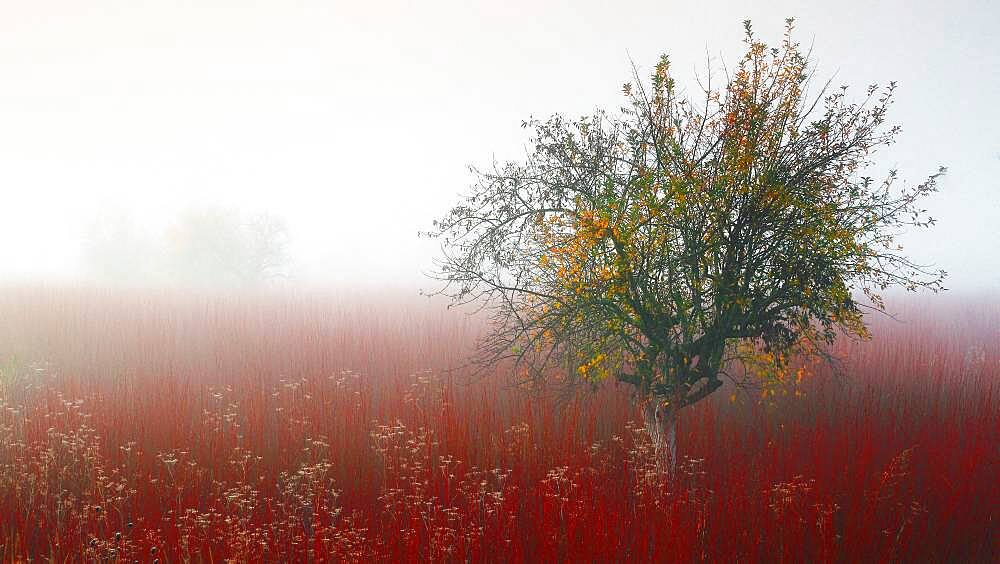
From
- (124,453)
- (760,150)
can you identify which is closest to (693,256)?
(760,150)

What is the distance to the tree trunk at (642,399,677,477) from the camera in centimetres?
631

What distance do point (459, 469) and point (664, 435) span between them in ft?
7.81

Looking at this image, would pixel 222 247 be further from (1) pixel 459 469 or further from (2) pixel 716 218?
(2) pixel 716 218

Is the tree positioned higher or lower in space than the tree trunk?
higher

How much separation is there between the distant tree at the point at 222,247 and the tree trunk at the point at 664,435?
30.9 m

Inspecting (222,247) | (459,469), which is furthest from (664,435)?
(222,247)

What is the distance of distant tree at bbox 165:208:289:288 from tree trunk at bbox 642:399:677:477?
30859mm

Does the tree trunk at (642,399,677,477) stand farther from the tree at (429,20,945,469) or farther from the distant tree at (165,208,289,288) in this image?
the distant tree at (165,208,289,288)

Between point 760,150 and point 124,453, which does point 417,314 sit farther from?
point 760,150

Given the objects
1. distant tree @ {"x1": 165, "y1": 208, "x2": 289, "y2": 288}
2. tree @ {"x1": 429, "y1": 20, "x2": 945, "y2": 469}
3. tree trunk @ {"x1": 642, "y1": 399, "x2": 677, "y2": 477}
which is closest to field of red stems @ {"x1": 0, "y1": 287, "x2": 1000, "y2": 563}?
tree trunk @ {"x1": 642, "y1": 399, "x2": 677, "y2": 477}

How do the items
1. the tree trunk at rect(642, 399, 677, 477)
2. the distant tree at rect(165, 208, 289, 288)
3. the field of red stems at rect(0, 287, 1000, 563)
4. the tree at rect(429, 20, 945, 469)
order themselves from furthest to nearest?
the distant tree at rect(165, 208, 289, 288)
the tree trunk at rect(642, 399, 677, 477)
the tree at rect(429, 20, 945, 469)
the field of red stems at rect(0, 287, 1000, 563)

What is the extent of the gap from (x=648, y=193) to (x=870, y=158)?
2.72 m

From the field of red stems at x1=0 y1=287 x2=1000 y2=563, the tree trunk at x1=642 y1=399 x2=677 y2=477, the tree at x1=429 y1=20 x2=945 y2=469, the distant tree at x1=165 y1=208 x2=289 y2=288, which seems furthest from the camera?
the distant tree at x1=165 y1=208 x2=289 y2=288

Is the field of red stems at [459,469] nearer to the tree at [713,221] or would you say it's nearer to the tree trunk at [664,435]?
the tree trunk at [664,435]
